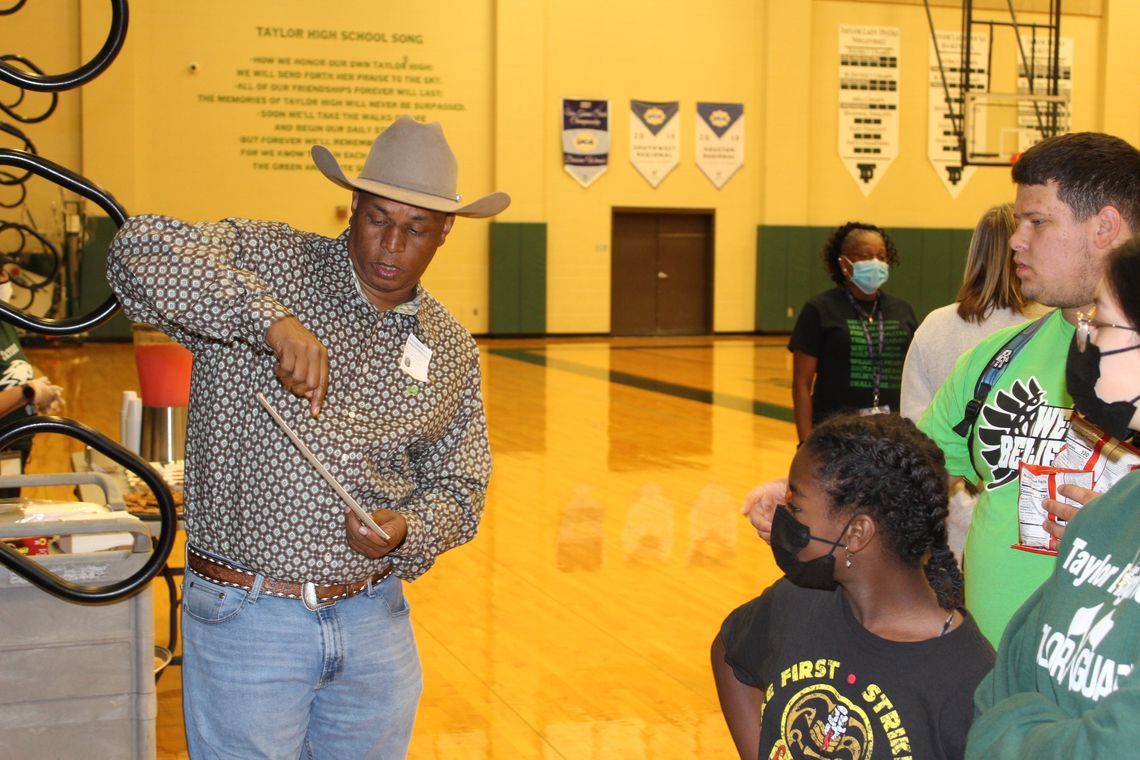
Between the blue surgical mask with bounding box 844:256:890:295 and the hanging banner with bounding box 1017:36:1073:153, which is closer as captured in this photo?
the blue surgical mask with bounding box 844:256:890:295

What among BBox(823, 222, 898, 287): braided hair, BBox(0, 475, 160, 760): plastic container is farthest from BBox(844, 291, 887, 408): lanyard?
BBox(0, 475, 160, 760): plastic container

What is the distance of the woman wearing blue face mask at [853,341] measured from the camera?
543 centimetres

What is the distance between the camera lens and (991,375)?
2375 mm

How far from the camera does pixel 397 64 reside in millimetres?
18234

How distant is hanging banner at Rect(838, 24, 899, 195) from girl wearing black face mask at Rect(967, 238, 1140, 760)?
19.7 meters

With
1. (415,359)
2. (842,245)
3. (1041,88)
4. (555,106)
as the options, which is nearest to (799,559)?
(415,359)

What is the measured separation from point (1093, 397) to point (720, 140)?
1890 centimetres

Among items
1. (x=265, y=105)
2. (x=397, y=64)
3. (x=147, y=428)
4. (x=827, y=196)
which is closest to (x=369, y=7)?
(x=397, y=64)

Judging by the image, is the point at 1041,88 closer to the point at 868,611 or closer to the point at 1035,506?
the point at 1035,506

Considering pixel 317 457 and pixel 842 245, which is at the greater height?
pixel 842 245

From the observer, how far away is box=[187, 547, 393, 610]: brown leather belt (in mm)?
2180

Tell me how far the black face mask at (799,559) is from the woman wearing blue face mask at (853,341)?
11.1 ft

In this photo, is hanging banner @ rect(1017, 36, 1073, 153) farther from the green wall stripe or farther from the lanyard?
the lanyard

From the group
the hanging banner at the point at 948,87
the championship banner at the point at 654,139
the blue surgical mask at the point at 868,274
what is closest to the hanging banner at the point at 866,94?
the hanging banner at the point at 948,87
